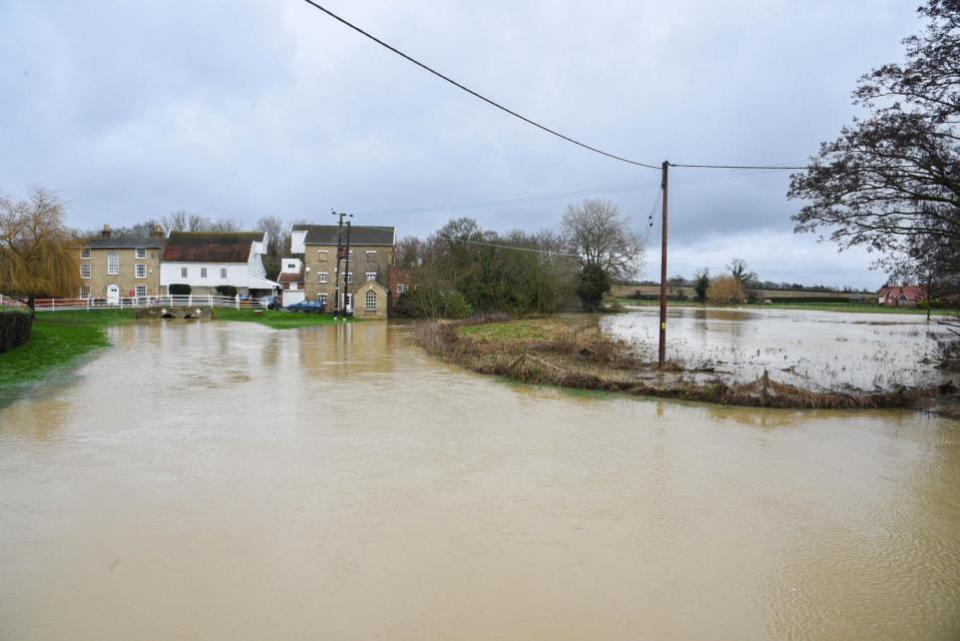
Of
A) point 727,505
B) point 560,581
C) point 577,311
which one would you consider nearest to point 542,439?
point 727,505

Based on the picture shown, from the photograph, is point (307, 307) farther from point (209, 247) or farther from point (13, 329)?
point (13, 329)

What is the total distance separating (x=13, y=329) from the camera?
17250 millimetres

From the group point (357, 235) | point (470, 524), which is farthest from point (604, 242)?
point (470, 524)

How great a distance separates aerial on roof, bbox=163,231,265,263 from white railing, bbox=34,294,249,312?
432 cm

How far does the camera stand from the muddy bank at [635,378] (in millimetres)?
12094

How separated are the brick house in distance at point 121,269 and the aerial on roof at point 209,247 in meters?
1.38

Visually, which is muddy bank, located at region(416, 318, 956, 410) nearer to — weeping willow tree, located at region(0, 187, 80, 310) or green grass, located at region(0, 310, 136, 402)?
green grass, located at region(0, 310, 136, 402)

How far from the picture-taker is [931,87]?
12.0 metres

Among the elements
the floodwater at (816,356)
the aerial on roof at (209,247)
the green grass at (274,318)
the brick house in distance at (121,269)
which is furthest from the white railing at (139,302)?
the floodwater at (816,356)

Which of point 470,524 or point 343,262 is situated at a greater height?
point 343,262

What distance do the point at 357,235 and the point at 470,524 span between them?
159 ft

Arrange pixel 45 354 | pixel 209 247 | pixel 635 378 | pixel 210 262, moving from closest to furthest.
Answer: pixel 635 378 → pixel 45 354 → pixel 210 262 → pixel 209 247

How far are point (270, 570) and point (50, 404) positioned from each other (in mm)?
9143

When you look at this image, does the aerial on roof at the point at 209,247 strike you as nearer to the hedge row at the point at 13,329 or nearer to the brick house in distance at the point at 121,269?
the brick house in distance at the point at 121,269
